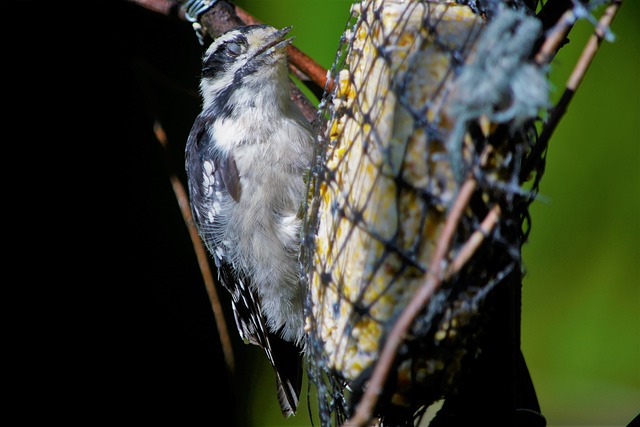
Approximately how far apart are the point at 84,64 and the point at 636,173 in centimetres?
Answer: 275

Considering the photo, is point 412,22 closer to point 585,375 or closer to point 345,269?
point 345,269

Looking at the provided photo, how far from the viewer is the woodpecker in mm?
2299

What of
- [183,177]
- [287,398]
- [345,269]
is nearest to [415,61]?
[345,269]

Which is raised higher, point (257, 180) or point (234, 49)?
point (234, 49)

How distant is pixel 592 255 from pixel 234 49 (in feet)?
5.78

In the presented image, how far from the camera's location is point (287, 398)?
2506mm

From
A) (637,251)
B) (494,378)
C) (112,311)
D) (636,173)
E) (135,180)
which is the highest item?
(636,173)

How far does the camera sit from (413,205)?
4.53 ft

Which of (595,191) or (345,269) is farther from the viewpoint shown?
(595,191)

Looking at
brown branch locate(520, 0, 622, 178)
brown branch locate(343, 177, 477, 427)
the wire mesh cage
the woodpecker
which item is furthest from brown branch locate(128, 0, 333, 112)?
brown branch locate(343, 177, 477, 427)

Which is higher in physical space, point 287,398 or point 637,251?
point 637,251

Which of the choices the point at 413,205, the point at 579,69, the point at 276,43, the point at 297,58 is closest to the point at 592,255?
the point at 297,58

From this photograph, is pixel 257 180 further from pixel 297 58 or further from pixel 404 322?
pixel 404 322

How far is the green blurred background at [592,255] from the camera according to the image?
2.88 metres
